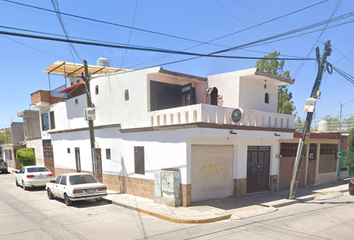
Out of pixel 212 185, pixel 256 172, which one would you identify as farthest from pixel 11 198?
pixel 256 172

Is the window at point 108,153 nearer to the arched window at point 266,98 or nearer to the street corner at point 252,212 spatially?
the street corner at point 252,212

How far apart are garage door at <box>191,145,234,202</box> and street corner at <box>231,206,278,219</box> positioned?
5.61ft

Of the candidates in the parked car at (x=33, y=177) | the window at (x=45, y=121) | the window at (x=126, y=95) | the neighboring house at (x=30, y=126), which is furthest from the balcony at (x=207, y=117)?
the neighboring house at (x=30, y=126)

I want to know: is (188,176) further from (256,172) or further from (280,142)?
(280,142)

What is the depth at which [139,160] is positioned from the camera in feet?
36.9

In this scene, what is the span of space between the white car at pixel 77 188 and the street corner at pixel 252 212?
19.7 ft

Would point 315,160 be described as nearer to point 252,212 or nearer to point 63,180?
point 252,212

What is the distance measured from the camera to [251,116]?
33.6 ft

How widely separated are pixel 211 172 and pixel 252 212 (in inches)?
93.9

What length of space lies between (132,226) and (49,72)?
1726 centimetres

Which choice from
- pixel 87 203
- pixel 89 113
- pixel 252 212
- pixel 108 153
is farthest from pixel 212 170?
pixel 89 113

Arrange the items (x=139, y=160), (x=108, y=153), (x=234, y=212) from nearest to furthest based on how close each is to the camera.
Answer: (x=234, y=212) → (x=139, y=160) → (x=108, y=153)

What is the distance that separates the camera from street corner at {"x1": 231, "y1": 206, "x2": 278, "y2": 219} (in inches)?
316

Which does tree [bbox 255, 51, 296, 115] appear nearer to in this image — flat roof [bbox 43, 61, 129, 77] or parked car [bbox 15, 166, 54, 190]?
flat roof [bbox 43, 61, 129, 77]
